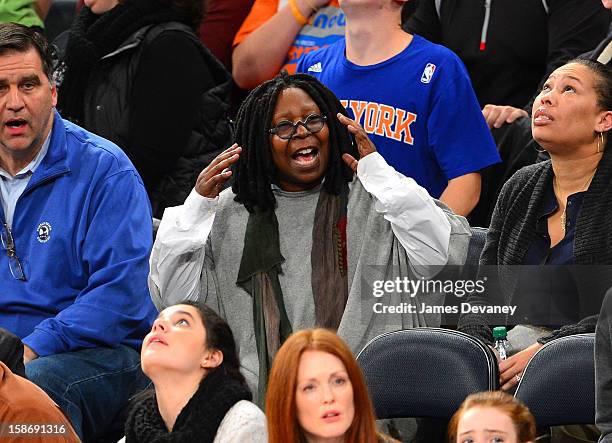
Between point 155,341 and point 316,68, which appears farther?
point 316,68

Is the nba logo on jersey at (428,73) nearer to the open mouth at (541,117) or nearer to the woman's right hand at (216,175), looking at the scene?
the open mouth at (541,117)

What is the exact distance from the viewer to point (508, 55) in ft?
20.4

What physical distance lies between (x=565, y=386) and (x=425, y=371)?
0.46 metres

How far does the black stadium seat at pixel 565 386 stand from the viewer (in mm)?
4387

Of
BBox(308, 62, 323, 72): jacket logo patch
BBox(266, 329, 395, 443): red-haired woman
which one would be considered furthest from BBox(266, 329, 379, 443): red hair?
BBox(308, 62, 323, 72): jacket logo patch

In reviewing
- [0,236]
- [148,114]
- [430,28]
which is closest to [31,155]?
[0,236]

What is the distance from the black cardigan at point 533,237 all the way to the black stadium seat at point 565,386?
275 millimetres

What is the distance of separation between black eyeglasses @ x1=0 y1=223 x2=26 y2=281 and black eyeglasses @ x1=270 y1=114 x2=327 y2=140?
1.11 meters

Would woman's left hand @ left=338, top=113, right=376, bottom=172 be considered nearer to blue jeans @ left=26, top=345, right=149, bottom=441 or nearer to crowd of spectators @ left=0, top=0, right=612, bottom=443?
crowd of spectators @ left=0, top=0, right=612, bottom=443

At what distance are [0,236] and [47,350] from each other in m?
0.58

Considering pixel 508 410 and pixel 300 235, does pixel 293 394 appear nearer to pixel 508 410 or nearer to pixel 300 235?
pixel 508 410

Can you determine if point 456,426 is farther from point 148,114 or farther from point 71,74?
point 71,74

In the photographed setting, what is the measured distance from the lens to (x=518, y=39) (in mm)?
6191

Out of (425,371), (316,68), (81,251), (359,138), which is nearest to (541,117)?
(359,138)
